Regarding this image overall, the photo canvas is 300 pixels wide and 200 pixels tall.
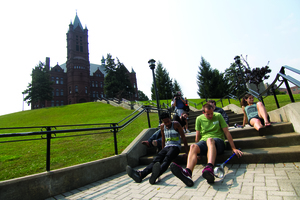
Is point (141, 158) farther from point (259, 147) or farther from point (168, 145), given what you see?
point (259, 147)

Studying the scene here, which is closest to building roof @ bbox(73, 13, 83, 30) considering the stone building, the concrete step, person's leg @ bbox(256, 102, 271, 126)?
the stone building

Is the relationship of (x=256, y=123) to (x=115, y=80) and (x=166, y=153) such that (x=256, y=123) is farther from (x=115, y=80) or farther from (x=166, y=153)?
(x=115, y=80)

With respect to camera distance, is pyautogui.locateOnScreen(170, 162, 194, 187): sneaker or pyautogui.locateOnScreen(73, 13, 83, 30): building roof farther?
pyautogui.locateOnScreen(73, 13, 83, 30): building roof

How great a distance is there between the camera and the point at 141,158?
484cm

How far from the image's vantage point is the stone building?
53.8 m

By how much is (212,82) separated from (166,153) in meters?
42.2

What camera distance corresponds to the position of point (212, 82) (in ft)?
138

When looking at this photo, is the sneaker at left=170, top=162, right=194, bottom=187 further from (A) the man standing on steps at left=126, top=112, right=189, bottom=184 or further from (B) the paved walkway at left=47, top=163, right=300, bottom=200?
(A) the man standing on steps at left=126, top=112, right=189, bottom=184

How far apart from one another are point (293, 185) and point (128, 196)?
244cm

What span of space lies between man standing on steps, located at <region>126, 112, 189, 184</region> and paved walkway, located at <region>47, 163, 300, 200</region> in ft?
0.58

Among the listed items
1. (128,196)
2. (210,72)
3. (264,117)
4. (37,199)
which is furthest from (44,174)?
(210,72)

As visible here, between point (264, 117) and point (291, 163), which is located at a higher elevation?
point (264, 117)

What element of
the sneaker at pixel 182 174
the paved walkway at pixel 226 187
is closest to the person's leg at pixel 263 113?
the paved walkway at pixel 226 187

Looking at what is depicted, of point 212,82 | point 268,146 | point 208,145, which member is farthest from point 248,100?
point 212,82
